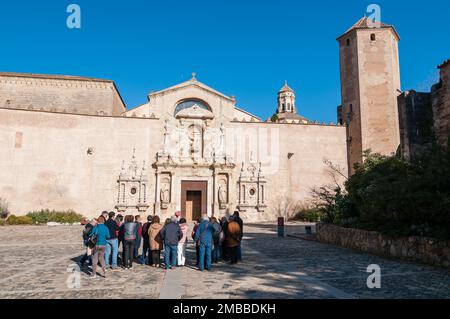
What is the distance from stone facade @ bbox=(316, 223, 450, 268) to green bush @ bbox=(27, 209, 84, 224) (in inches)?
668

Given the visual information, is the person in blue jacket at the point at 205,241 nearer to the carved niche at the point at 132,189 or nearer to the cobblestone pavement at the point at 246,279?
the cobblestone pavement at the point at 246,279

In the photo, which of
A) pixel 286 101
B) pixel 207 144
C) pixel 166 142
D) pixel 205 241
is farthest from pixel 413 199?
pixel 286 101

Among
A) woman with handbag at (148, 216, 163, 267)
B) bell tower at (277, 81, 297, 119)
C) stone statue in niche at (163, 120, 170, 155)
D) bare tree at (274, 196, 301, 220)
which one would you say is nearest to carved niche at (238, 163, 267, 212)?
bare tree at (274, 196, 301, 220)

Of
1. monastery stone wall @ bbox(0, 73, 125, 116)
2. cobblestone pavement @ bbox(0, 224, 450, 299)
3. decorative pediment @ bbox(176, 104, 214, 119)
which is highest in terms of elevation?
monastery stone wall @ bbox(0, 73, 125, 116)

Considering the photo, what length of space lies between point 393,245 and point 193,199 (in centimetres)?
1787

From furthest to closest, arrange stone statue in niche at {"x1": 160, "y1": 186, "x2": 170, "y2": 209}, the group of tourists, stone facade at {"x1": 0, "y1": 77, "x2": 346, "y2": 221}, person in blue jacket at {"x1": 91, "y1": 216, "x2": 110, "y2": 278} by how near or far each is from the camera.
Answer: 1. stone statue in niche at {"x1": 160, "y1": 186, "x2": 170, "y2": 209}
2. stone facade at {"x1": 0, "y1": 77, "x2": 346, "y2": 221}
3. the group of tourists
4. person in blue jacket at {"x1": 91, "y1": 216, "x2": 110, "y2": 278}

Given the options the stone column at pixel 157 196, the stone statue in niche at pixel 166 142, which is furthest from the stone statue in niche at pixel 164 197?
the stone statue in niche at pixel 166 142

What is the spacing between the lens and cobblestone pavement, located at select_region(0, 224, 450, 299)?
6.08 m

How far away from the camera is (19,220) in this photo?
2236cm

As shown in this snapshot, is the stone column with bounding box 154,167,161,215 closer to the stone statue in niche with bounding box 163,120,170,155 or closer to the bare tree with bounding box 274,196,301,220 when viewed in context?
the stone statue in niche with bounding box 163,120,170,155

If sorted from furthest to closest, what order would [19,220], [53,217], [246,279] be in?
[53,217], [19,220], [246,279]

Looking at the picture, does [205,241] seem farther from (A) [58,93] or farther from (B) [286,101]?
(B) [286,101]

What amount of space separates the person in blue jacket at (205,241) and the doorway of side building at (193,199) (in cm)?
1719

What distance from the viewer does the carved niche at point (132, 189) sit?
24828 millimetres
